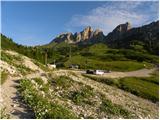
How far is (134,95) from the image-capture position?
65.5 m

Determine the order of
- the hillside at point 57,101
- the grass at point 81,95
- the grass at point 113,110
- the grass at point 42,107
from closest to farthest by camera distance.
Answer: the grass at point 42,107 < the hillside at point 57,101 < the grass at point 113,110 < the grass at point 81,95

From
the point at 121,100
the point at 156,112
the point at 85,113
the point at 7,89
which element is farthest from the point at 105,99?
the point at 7,89

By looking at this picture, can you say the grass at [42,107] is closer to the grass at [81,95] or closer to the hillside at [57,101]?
the hillside at [57,101]

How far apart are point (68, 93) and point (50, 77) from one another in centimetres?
1020

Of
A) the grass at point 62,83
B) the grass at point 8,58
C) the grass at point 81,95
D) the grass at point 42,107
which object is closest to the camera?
the grass at point 42,107

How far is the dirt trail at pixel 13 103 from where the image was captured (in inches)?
1132

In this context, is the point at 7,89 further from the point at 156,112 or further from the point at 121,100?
the point at 156,112

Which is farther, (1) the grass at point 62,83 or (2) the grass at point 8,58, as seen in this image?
(2) the grass at point 8,58

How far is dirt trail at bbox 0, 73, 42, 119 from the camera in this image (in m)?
28.8

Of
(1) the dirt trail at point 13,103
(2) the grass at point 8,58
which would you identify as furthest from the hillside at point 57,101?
(2) the grass at point 8,58

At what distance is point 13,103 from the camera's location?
32.4 meters

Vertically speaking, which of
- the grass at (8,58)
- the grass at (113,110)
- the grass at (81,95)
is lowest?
the grass at (113,110)

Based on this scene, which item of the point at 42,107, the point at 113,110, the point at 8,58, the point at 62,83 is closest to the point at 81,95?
the point at 113,110

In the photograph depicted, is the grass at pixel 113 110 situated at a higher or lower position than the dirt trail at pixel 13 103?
lower
